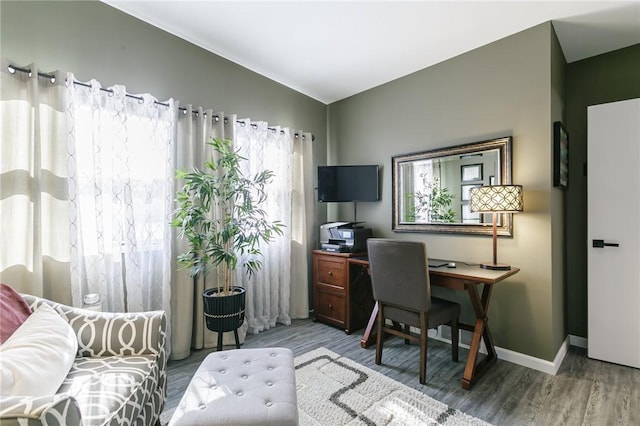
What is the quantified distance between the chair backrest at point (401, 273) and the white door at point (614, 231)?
1.59m

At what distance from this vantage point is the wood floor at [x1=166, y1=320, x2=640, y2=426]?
171 cm

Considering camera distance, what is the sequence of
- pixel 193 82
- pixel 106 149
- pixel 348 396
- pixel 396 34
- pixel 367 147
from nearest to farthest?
pixel 348 396
pixel 106 149
pixel 396 34
pixel 193 82
pixel 367 147

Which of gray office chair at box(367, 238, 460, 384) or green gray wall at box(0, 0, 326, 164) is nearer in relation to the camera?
green gray wall at box(0, 0, 326, 164)

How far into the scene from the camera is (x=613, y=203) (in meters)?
2.29

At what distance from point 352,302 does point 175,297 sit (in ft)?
5.40

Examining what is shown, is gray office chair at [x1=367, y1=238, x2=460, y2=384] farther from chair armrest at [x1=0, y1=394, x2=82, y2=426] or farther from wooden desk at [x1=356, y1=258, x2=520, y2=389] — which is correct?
chair armrest at [x1=0, y1=394, x2=82, y2=426]

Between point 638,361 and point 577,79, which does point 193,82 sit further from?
point 638,361

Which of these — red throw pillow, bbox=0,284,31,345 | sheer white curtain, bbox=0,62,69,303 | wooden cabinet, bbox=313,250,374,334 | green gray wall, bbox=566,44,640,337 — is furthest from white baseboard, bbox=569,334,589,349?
sheer white curtain, bbox=0,62,69,303

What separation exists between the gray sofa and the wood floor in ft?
1.95

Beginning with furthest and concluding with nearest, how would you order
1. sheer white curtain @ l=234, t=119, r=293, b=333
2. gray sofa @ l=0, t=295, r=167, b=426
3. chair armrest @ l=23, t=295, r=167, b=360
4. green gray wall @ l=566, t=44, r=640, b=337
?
sheer white curtain @ l=234, t=119, r=293, b=333
green gray wall @ l=566, t=44, r=640, b=337
chair armrest @ l=23, t=295, r=167, b=360
gray sofa @ l=0, t=295, r=167, b=426

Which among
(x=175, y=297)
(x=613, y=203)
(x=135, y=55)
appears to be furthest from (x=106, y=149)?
(x=613, y=203)

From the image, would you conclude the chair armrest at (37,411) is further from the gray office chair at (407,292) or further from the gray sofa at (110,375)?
the gray office chair at (407,292)

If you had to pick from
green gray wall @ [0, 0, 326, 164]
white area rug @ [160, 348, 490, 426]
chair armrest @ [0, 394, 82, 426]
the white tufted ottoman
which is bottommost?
white area rug @ [160, 348, 490, 426]

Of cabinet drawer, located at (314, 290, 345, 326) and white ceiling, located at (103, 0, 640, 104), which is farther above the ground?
white ceiling, located at (103, 0, 640, 104)
